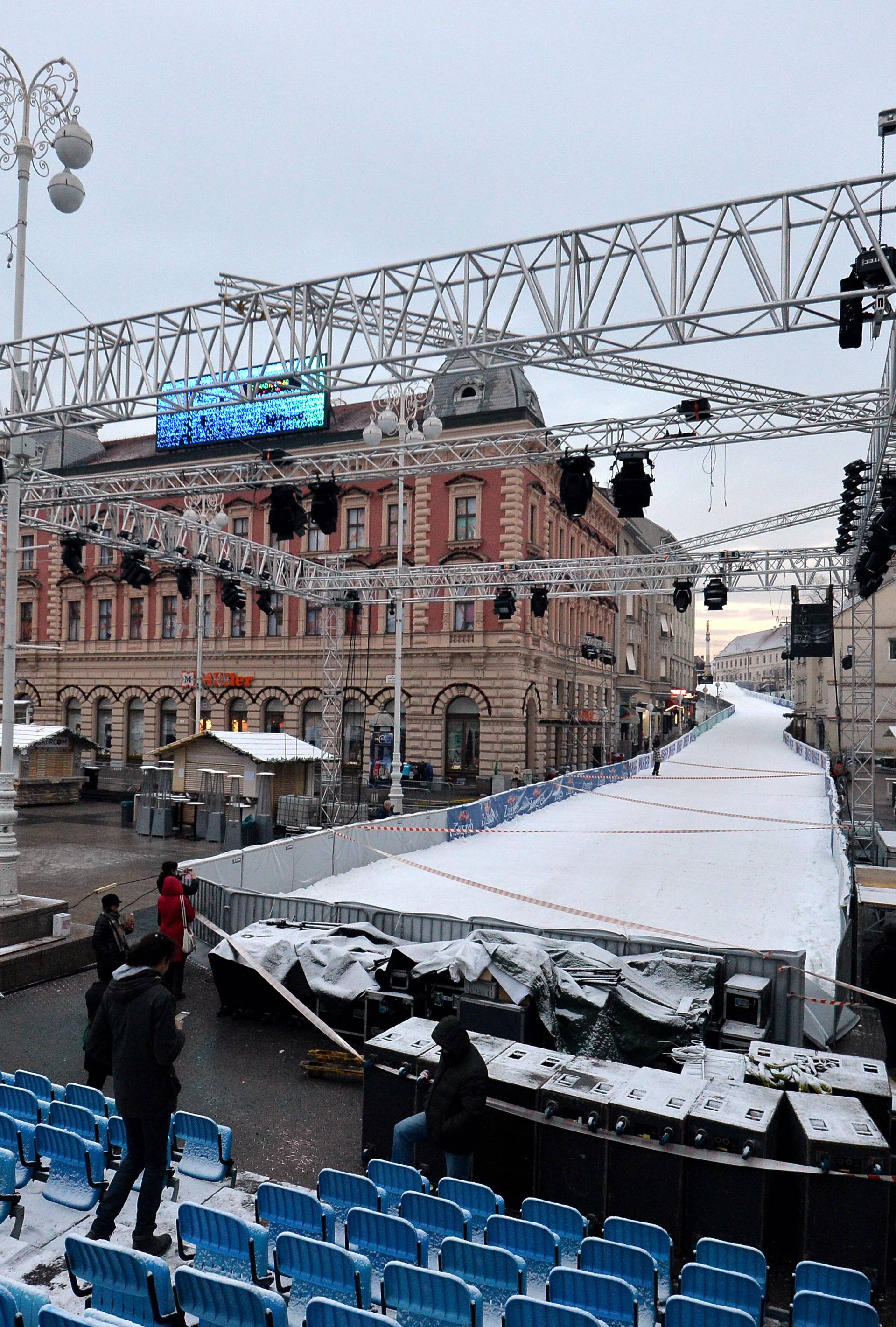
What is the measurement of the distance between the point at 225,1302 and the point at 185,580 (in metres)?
24.6

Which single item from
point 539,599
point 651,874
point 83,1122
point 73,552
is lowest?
point 651,874

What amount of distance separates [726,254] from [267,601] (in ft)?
70.3

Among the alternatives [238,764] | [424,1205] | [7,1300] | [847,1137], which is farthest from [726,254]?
[238,764]

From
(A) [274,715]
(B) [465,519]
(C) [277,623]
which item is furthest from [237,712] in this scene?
(B) [465,519]

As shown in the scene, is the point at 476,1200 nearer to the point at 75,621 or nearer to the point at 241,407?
the point at 241,407

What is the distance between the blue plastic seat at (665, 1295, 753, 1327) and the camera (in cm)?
408

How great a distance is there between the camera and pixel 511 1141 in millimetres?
6715

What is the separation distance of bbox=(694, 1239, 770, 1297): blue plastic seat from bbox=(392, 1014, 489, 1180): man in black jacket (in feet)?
5.06

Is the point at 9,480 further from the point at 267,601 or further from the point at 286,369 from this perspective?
the point at 267,601

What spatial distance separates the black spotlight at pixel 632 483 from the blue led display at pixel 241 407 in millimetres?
6519

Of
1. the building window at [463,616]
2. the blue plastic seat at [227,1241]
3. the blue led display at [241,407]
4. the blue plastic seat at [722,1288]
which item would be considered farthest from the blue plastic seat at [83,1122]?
the building window at [463,616]

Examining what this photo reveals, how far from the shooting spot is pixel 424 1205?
542 centimetres

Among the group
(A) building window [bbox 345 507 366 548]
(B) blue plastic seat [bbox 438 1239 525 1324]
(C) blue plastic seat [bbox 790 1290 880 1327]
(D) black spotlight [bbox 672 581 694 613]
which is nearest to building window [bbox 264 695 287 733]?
(A) building window [bbox 345 507 366 548]

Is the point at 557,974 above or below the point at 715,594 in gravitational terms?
below
